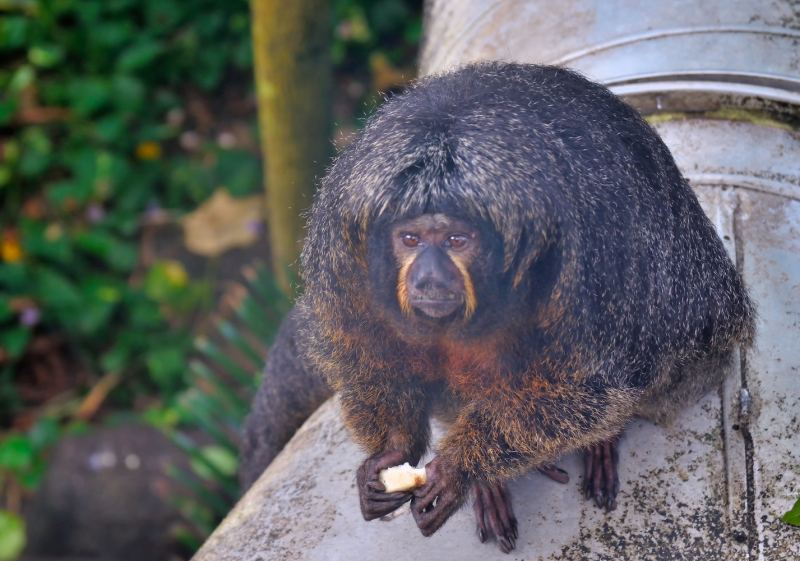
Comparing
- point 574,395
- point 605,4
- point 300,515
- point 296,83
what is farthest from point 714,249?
point 296,83

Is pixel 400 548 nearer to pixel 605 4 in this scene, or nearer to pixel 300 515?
pixel 300 515

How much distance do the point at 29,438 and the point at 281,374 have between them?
7.81 ft

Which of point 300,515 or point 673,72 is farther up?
point 673,72

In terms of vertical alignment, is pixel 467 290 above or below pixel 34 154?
below

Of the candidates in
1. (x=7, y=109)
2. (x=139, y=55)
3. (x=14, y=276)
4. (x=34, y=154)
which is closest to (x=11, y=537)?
(x=14, y=276)

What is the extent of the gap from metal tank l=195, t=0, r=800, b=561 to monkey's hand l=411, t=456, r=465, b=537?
0.47 feet

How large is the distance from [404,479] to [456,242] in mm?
736

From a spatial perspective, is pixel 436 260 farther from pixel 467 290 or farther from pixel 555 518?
pixel 555 518

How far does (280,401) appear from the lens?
330 centimetres

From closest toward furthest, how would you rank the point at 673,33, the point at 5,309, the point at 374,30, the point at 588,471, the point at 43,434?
1. the point at 588,471
2. the point at 673,33
3. the point at 43,434
4. the point at 5,309
5. the point at 374,30

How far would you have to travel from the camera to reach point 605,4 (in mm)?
3254

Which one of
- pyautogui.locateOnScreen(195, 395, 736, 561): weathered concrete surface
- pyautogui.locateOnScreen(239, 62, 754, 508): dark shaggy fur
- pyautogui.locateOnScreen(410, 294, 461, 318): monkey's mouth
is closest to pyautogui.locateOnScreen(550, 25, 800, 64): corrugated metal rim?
pyautogui.locateOnScreen(239, 62, 754, 508): dark shaggy fur

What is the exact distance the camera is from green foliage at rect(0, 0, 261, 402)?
5145mm

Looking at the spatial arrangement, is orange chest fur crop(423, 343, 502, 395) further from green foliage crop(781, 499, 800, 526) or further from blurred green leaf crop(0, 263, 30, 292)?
blurred green leaf crop(0, 263, 30, 292)
